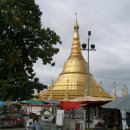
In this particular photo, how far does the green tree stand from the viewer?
28.9 meters

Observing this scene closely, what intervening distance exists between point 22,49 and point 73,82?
2560 cm

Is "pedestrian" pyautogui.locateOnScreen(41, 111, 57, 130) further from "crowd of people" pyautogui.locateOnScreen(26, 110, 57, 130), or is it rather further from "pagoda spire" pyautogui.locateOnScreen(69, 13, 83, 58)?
"pagoda spire" pyautogui.locateOnScreen(69, 13, 83, 58)

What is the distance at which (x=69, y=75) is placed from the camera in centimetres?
5759

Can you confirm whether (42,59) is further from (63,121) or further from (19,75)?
(63,121)

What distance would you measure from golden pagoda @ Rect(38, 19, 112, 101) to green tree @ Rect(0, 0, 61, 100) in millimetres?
22160

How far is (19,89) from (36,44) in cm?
386

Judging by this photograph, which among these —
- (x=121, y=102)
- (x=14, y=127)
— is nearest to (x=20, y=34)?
(x=14, y=127)

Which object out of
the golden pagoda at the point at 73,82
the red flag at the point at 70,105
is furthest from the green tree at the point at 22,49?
the golden pagoda at the point at 73,82

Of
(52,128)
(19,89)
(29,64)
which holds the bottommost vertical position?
(52,128)

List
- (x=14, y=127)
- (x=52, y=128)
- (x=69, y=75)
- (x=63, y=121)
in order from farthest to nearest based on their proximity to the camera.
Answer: (x=69, y=75), (x=14, y=127), (x=63, y=121), (x=52, y=128)

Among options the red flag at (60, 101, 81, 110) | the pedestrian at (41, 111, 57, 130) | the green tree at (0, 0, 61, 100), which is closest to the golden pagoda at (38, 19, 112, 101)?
the green tree at (0, 0, 61, 100)

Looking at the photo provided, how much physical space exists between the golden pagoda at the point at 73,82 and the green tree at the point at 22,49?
22160mm

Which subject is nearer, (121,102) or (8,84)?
(121,102)

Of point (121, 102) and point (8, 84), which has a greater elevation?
point (8, 84)
